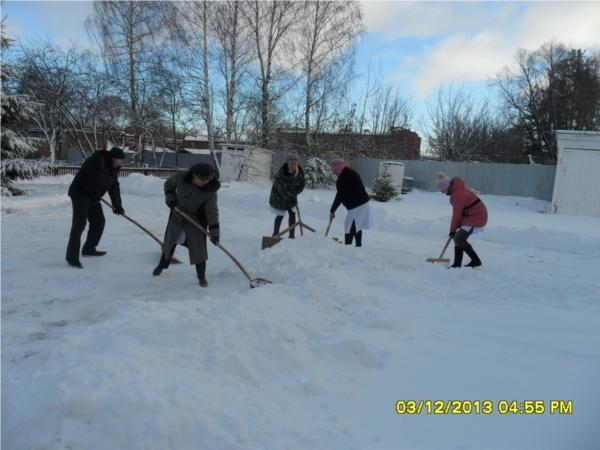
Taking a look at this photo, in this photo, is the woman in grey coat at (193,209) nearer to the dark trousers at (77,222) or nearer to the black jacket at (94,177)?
the black jacket at (94,177)

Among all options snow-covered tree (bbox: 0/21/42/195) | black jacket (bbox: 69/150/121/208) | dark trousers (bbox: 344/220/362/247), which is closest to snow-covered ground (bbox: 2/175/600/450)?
dark trousers (bbox: 344/220/362/247)

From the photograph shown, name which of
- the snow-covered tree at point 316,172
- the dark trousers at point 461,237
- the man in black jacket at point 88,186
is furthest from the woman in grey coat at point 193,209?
the snow-covered tree at point 316,172

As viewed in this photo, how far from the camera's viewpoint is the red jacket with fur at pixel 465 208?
6023 millimetres

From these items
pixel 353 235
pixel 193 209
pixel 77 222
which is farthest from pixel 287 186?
pixel 77 222

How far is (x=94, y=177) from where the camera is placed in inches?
219

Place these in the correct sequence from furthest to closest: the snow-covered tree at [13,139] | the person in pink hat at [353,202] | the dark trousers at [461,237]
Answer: the snow-covered tree at [13,139] < the person in pink hat at [353,202] < the dark trousers at [461,237]

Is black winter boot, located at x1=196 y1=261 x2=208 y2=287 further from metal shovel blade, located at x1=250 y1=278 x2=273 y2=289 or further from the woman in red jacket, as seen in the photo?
the woman in red jacket

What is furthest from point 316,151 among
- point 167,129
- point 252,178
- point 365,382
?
point 365,382

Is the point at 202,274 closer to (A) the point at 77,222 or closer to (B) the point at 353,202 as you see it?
(A) the point at 77,222

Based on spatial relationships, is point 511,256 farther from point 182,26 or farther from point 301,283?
point 182,26

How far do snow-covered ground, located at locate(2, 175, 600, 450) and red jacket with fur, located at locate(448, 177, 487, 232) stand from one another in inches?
32.1

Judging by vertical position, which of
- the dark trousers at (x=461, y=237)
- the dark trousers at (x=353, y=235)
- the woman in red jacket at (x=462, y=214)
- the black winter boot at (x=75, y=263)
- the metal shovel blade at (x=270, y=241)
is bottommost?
the black winter boot at (x=75, y=263)
